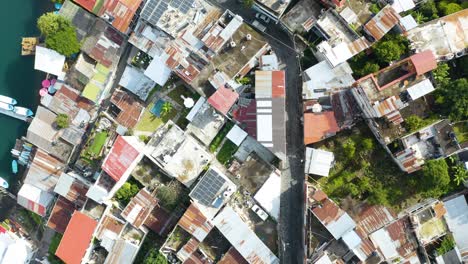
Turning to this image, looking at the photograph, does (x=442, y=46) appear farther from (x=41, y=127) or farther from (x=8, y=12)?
(x=8, y=12)

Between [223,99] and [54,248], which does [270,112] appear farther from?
[54,248]

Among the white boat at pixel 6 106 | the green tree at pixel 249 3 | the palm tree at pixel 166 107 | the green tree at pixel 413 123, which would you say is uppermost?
the green tree at pixel 249 3

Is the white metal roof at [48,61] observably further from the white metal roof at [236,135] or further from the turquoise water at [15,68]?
the white metal roof at [236,135]

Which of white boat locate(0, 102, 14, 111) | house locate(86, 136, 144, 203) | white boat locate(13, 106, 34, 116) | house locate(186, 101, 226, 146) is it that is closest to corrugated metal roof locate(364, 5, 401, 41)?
house locate(186, 101, 226, 146)

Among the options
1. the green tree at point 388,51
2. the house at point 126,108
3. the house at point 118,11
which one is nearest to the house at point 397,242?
the green tree at point 388,51

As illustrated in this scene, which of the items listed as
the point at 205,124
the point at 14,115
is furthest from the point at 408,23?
the point at 14,115

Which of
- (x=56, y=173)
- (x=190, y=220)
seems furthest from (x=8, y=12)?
(x=190, y=220)

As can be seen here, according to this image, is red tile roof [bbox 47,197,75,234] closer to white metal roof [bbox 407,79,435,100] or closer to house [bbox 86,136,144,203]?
house [bbox 86,136,144,203]
